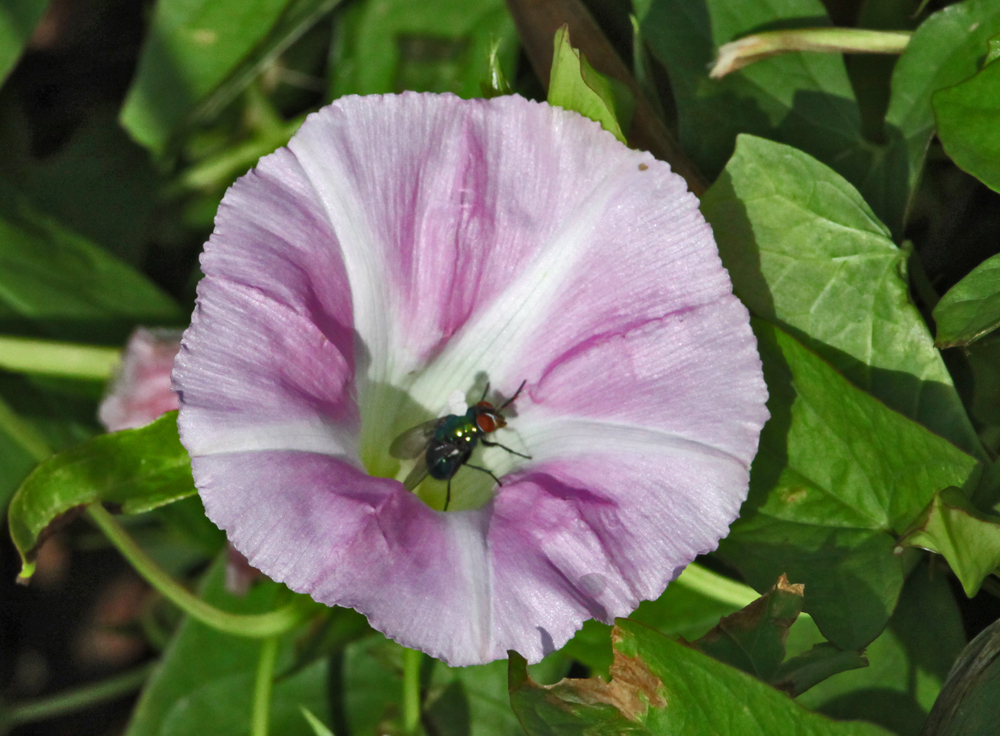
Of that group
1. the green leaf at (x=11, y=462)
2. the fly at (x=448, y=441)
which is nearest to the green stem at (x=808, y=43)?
the fly at (x=448, y=441)

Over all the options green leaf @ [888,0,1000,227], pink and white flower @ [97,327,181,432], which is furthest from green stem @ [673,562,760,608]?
pink and white flower @ [97,327,181,432]

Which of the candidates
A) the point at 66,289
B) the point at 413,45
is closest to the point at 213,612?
the point at 66,289

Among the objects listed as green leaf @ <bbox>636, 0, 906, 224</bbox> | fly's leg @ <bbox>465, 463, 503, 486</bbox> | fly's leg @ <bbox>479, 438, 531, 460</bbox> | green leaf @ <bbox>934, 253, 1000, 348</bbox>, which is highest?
green leaf @ <bbox>636, 0, 906, 224</bbox>

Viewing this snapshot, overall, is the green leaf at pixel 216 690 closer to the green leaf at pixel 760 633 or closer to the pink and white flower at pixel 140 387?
the pink and white flower at pixel 140 387

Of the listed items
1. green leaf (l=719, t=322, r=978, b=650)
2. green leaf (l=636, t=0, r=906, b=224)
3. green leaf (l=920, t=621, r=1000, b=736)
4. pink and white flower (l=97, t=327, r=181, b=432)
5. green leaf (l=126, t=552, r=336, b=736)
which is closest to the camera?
green leaf (l=920, t=621, r=1000, b=736)

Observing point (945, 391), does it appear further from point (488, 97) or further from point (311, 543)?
point (311, 543)

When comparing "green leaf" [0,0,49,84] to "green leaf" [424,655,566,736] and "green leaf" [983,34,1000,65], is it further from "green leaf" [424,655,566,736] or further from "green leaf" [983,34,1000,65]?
"green leaf" [983,34,1000,65]

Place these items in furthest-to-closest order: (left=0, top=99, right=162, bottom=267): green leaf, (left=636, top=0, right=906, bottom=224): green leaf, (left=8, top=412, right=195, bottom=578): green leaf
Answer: (left=0, top=99, right=162, bottom=267): green leaf, (left=636, top=0, right=906, bottom=224): green leaf, (left=8, top=412, right=195, bottom=578): green leaf
